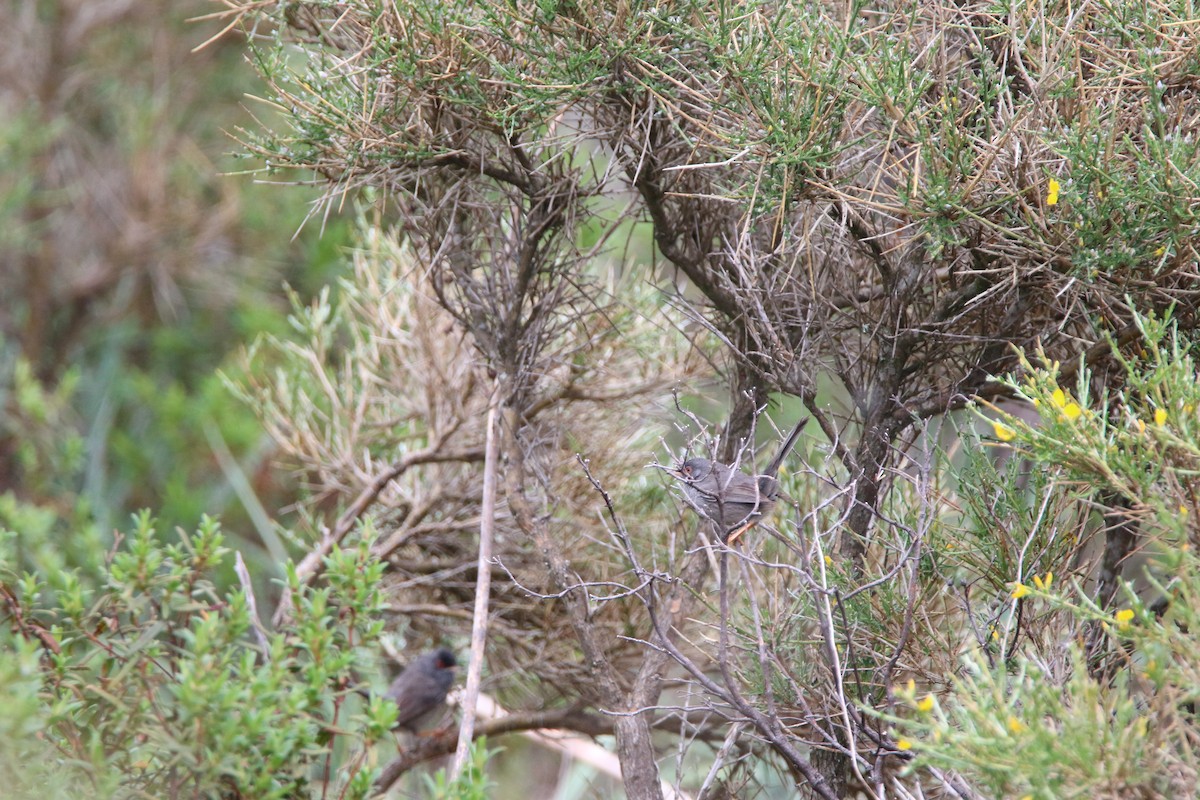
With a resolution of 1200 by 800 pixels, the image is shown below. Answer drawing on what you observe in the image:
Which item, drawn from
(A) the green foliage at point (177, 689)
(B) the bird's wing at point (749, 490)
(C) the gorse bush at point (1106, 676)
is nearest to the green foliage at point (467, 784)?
(A) the green foliage at point (177, 689)

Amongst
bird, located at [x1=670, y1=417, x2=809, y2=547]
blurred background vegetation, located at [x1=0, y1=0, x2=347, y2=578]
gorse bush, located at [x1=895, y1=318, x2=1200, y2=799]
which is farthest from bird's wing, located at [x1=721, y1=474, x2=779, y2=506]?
blurred background vegetation, located at [x1=0, y1=0, x2=347, y2=578]

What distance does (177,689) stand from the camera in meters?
2.02

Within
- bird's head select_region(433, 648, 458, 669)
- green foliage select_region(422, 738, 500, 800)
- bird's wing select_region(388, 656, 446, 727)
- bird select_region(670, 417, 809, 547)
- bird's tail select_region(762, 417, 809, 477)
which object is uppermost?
bird's tail select_region(762, 417, 809, 477)

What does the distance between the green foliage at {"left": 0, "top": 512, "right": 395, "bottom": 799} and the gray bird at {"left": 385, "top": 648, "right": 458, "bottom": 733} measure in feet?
5.07

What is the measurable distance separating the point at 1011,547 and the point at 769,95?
3.91 feet

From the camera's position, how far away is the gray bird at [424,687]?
13.0ft

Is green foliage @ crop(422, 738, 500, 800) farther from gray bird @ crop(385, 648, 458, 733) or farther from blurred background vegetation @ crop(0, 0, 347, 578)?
blurred background vegetation @ crop(0, 0, 347, 578)

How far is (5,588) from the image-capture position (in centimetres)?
229

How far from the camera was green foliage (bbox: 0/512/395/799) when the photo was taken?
1.95 m

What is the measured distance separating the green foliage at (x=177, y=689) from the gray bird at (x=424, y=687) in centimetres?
155

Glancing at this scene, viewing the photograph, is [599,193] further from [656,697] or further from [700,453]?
[656,697]

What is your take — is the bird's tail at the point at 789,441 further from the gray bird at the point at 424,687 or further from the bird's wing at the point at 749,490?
the gray bird at the point at 424,687

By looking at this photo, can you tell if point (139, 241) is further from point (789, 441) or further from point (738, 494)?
point (789, 441)

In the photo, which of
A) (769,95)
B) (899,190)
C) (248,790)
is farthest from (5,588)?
(899,190)
